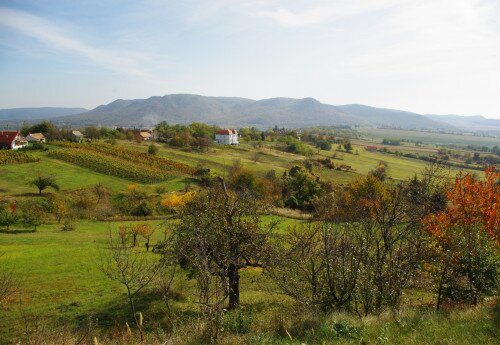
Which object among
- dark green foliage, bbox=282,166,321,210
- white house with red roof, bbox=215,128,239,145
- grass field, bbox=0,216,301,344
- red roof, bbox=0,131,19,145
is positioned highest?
red roof, bbox=0,131,19,145

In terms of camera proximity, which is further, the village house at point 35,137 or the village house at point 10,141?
the village house at point 35,137

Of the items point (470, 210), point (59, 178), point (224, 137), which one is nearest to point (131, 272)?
point (470, 210)

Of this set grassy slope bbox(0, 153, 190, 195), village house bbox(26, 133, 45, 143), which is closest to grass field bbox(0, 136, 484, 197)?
grassy slope bbox(0, 153, 190, 195)

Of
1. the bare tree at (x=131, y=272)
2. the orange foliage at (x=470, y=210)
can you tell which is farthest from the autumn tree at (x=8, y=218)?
the orange foliage at (x=470, y=210)

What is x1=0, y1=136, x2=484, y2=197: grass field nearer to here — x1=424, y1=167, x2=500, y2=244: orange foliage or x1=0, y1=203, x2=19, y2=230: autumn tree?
x1=0, y1=203, x2=19, y2=230: autumn tree

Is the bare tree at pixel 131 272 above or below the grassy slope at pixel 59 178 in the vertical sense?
above

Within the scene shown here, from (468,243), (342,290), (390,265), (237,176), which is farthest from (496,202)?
(237,176)

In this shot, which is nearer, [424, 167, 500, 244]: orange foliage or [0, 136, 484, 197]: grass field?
[424, 167, 500, 244]: orange foliage

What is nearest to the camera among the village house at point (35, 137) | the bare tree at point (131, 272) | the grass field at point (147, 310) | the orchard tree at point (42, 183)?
the grass field at point (147, 310)

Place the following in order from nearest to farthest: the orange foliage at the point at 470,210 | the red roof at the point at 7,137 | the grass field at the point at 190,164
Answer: the orange foliage at the point at 470,210 < the grass field at the point at 190,164 < the red roof at the point at 7,137

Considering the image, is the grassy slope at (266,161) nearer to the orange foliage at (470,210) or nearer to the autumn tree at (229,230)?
the orange foliage at (470,210)

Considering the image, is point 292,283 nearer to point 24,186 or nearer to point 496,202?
point 496,202

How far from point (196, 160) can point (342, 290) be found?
90.9 meters

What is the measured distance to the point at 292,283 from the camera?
1641cm
